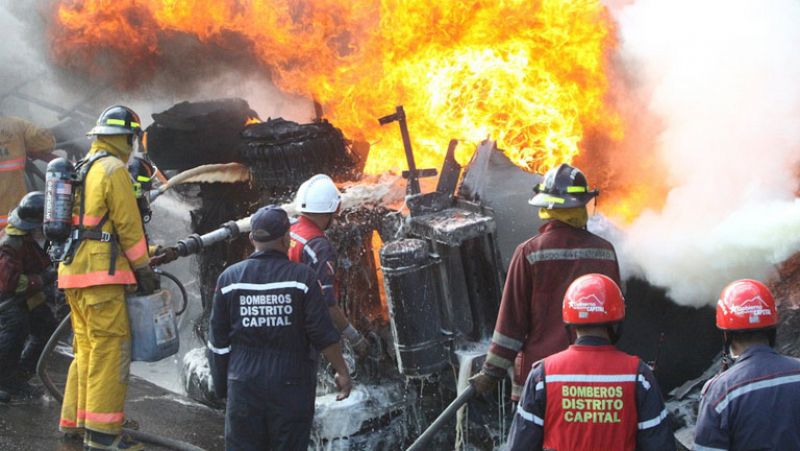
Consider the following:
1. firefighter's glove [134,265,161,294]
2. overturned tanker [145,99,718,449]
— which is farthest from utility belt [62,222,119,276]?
overturned tanker [145,99,718,449]

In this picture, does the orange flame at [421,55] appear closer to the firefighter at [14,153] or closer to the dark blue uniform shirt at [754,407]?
the firefighter at [14,153]

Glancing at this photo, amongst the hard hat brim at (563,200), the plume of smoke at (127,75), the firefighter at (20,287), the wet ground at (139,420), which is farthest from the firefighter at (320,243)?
the plume of smoke at (127,75)

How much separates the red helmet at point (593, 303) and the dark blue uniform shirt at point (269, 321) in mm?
1482

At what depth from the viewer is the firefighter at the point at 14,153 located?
9.21m

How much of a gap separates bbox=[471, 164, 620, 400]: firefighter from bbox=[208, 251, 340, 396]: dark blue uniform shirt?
2.93 ft

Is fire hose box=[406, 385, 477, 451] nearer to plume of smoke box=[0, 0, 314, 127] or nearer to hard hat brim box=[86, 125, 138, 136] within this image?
hard hat brim box=[86, 125, 138, 136]

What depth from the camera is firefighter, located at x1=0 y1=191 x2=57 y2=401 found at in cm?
668

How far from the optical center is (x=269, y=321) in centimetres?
411

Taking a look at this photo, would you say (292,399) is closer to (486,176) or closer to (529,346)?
(529,346)

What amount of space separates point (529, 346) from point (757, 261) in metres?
2.03

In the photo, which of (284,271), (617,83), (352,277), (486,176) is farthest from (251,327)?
(617,83)

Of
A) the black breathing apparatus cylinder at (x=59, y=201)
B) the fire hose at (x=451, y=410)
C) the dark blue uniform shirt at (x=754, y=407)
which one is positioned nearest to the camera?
the dark blue uniform shirt at (x=754, y=407)

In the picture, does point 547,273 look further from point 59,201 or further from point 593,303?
point 59,201

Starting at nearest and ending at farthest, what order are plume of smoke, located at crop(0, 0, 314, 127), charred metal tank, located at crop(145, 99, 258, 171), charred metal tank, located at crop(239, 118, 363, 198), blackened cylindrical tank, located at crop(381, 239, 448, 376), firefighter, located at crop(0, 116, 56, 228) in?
blackened cylindrical tank, located at crop(381, 239, 448, 376), charred metal tank, located at crop(239, 118, 363, 198), firefighter, located at crop(0, 116, 56, 228), charred metal tank, located at crop(145, 99, 258, 171), plume of smoke, located at crop(0, 0, 314, 127)
